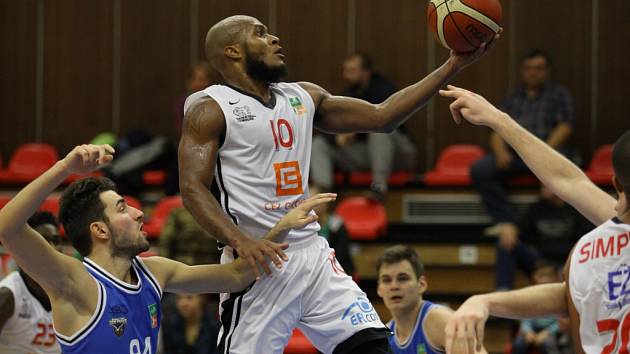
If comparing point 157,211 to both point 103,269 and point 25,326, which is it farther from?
point 103,269

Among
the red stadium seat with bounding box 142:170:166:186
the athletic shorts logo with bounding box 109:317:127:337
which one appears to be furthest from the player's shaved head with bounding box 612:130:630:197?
the red stadium seat with bounding box 142:170:166:186

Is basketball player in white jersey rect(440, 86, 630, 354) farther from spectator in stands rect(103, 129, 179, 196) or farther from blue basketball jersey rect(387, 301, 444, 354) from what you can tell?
spectator in stands rect(103, 129, 179, 196)

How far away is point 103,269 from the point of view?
458 cm

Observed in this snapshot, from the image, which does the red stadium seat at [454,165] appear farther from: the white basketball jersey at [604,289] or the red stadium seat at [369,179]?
the white basketball jersey at [604,289]

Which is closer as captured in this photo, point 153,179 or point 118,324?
point 118,324

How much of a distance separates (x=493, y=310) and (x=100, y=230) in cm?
220

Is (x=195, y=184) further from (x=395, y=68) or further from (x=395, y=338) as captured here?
(x=395, y=68)

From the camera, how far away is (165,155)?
11.3 meters

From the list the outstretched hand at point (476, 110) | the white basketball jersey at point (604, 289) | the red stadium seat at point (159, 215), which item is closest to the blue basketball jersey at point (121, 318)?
the outstretched hand at point (476, 110)

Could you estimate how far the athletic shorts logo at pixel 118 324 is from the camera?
14.6 ft

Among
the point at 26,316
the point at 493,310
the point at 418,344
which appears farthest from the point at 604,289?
the point at 26,316

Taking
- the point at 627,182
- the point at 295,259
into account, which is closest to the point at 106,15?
the point at 295,259

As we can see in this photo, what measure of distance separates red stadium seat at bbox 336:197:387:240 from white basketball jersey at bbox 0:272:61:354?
4599 millimetres

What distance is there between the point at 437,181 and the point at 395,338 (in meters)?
4.82
